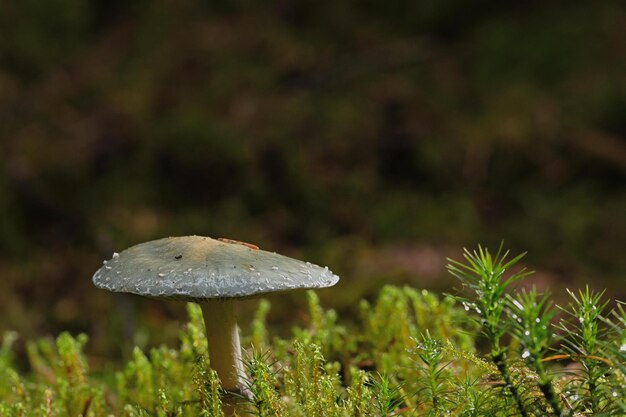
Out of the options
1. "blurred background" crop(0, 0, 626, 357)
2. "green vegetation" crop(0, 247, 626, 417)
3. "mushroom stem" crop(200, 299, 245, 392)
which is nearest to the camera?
"green vegetation" crop(0, 247, 626, 417)

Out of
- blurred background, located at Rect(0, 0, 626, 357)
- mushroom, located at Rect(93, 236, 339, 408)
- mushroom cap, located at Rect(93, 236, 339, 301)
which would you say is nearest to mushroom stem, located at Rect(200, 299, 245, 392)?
mushroom, located at Rect(93, 236, 339, 408)

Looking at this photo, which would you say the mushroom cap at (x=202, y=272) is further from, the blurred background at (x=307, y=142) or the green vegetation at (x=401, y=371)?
the blurred background at (x=307, y=142)

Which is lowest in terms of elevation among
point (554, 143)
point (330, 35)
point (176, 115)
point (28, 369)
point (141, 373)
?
point (141, 373)

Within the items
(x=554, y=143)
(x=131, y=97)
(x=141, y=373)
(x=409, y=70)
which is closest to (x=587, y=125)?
(x=554, y=143)

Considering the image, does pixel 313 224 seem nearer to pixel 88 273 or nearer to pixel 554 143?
pixel 88 273

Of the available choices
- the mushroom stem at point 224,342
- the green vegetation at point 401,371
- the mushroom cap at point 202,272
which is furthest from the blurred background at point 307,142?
the mushroom cap at point 202,272

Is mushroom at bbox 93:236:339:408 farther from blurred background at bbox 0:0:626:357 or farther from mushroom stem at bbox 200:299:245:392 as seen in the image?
blurred background at bbox 0:0:626:357

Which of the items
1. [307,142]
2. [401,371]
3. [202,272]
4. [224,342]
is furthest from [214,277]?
[307,142]
